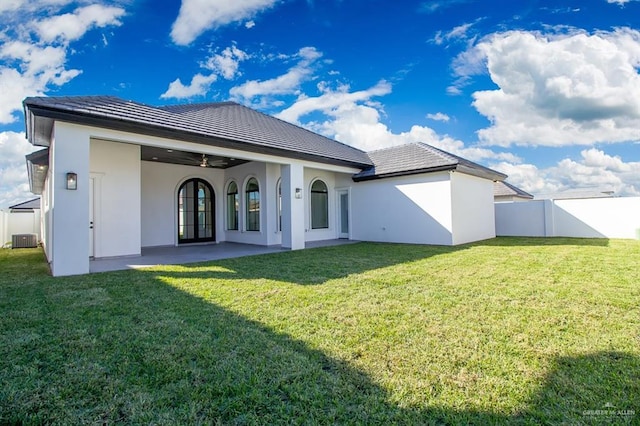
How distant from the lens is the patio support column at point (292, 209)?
11.7 metres

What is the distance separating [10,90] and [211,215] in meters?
8.34

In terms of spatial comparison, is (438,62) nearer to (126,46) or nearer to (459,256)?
(459,256)

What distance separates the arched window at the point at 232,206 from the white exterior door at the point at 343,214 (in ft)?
16.7

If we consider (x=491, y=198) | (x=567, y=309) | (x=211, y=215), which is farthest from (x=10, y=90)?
(x=491, y=198)

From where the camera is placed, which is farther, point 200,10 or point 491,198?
point 491,198

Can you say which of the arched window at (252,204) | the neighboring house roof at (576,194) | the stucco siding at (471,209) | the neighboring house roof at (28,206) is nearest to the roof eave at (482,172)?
the stucco siding at (471,209)

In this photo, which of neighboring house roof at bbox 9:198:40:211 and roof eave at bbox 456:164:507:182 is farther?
neighboring house roof at bbox 9:198:40:211

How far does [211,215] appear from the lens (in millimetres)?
15414

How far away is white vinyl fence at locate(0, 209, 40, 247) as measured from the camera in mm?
17961

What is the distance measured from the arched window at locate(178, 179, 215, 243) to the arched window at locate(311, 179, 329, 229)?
16.3ft

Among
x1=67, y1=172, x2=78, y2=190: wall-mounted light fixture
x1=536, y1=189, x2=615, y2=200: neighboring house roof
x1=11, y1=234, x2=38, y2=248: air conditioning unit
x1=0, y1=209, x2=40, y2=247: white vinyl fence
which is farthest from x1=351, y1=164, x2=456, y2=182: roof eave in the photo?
x1=536, y1=189, x2=615, y2=200: neighboring house roof

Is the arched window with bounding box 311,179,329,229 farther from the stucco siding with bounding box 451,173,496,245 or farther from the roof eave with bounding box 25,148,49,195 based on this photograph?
the roof eave with bounding box 25,148,49,195

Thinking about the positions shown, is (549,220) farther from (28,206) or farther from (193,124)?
(28,206)

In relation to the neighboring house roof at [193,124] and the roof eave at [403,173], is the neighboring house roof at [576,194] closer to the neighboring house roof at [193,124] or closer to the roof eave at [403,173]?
the roof eave at [403,173]
